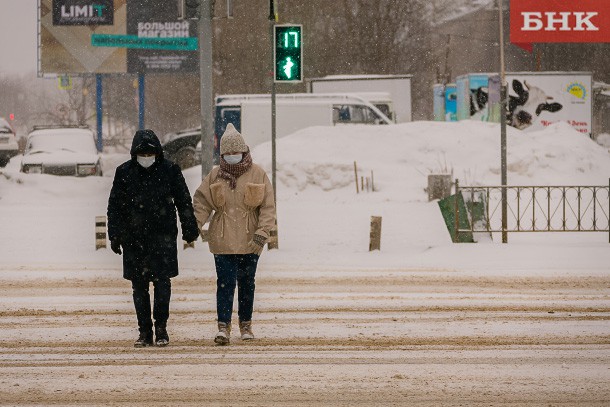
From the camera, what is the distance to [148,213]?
939cm

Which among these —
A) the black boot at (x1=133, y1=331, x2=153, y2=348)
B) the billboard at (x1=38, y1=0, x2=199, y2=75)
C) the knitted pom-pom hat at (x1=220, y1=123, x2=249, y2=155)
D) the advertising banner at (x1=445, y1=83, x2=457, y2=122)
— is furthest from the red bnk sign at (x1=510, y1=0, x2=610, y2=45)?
the black boot at (x1=133, y1=331, x2=153, y2=348)

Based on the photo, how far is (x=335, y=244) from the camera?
773 inches

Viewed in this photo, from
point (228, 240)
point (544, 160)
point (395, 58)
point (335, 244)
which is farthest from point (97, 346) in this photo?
point (395, 58)

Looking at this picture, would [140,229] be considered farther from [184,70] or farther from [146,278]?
[184,70]

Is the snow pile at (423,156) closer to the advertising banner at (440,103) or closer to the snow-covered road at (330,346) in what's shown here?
the advertising banner at (440,103)

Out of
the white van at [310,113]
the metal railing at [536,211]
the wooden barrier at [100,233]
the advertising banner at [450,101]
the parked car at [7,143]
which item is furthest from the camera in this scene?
the advertising banner at [450,101]

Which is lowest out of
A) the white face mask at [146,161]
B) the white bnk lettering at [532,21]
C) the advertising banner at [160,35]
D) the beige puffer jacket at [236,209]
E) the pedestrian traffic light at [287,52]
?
the beige puffer jacket at [236,209]

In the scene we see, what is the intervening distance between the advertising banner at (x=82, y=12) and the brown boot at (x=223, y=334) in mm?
38786

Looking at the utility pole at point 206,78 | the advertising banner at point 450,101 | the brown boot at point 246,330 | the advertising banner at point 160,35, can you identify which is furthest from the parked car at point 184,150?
the brown boot at point 246,330

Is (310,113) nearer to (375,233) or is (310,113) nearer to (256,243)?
(375,233)

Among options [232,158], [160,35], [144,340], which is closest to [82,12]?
[160,35]

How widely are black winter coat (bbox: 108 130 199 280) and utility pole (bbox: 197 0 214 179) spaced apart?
844cm

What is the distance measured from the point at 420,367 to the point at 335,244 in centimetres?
A: 1118

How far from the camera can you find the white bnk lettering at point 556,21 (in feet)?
188
